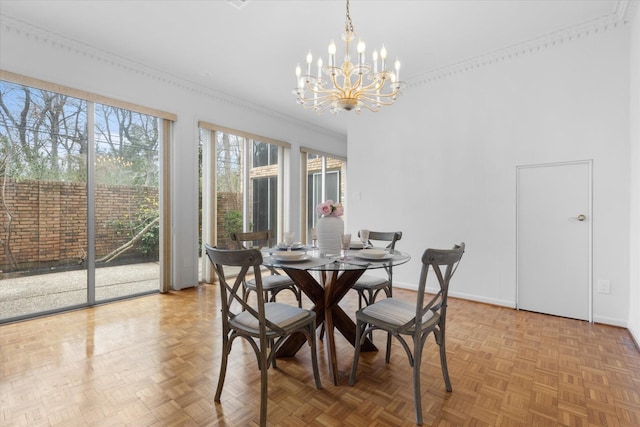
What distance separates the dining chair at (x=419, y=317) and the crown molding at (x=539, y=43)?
286 cm

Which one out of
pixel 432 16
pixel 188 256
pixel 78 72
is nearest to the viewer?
pixel 432 16

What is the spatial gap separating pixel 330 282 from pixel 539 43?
11.2 ft

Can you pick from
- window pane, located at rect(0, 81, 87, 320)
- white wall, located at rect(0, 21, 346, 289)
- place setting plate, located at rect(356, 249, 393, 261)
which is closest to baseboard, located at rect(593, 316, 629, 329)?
place setting plate, located at rect(356, 249, 393, 261)

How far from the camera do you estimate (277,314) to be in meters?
1.89

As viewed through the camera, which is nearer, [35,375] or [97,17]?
[35,375]

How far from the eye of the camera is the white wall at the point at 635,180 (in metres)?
2.58

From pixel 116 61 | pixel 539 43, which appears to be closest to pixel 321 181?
pixel 116 61

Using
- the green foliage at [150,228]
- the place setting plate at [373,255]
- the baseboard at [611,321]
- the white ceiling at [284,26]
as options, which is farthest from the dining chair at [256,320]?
the baseboard at [611,321]

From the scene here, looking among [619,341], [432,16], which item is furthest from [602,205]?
[432,16]

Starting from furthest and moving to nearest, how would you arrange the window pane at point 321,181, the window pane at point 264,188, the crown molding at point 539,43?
the window pane at point 321,181 < the window pane at point 264,188 < the crown molding at point 539,43

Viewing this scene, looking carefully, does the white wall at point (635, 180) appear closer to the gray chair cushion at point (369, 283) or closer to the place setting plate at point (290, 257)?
the gray chair cushion at point (369, 283)

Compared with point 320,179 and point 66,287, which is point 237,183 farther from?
point 66,287

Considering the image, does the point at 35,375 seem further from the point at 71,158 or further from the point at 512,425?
the point at 512,425

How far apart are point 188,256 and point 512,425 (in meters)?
3.99
